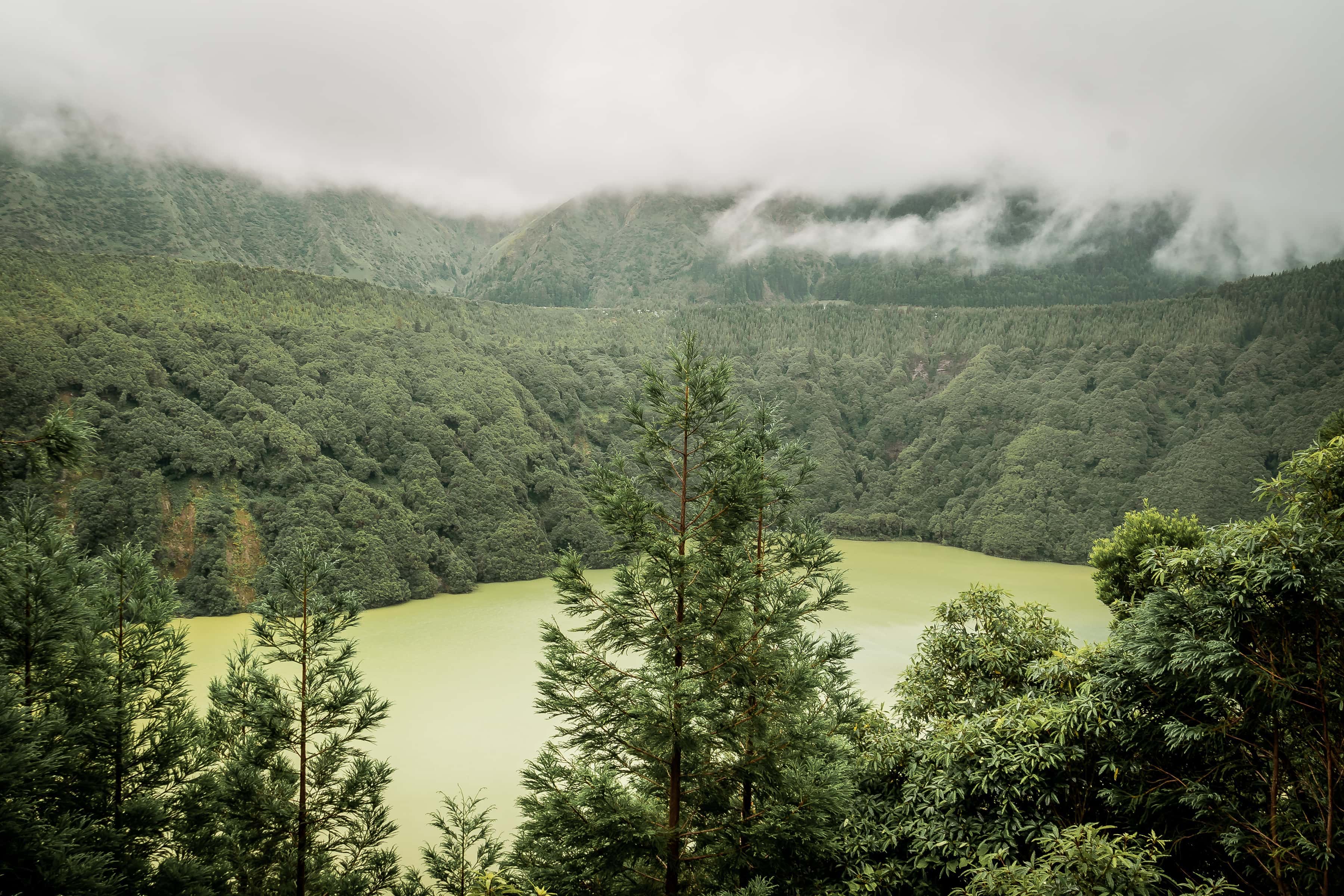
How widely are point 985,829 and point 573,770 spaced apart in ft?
11.9

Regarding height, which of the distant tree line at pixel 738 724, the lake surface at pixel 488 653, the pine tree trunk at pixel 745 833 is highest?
the distant tree line at pixel 738 724

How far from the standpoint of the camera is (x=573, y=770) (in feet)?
22.5

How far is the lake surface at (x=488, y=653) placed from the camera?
1684 centimetres

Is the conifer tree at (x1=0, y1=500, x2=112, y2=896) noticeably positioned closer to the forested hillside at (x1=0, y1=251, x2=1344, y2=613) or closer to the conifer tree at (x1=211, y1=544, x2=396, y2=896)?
the conifer tree at (x1=211, y1=544, x2=396, y2=896)

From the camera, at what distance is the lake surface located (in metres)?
16.8

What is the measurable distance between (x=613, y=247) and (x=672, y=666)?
4999 inches

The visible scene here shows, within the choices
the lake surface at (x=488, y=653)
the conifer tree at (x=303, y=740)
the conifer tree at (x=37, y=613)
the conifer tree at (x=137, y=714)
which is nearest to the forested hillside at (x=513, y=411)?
the lake surface at (x=488, y=653)

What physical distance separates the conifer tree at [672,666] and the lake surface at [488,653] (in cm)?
263

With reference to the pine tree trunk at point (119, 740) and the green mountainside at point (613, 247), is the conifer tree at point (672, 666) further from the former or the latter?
the green mountainside at point (613, 247)

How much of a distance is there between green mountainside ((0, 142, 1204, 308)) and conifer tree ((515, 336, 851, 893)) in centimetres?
9006

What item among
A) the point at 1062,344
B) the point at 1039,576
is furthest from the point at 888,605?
the point at 1062,344

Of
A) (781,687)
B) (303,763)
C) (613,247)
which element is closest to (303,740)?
(303,763)

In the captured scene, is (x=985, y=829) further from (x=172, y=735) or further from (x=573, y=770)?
(x=172, y=735)

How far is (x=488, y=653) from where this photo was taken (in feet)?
86.2
